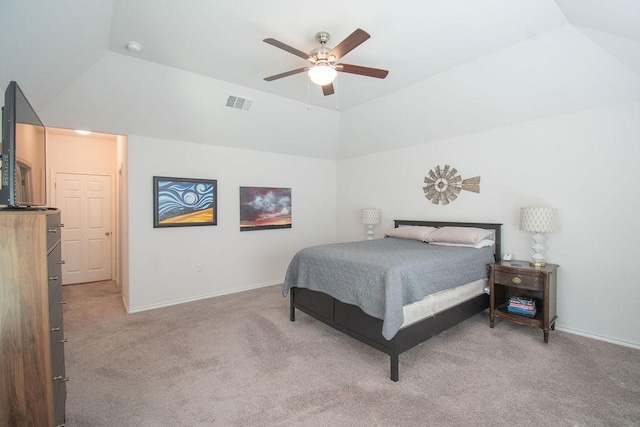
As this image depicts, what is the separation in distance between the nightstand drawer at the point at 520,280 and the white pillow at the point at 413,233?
95 cm

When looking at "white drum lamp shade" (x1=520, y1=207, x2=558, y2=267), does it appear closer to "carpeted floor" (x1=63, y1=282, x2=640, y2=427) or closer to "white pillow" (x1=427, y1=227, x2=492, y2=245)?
"white pillow" (x1=427, y1=227, x2=492, y2=245)

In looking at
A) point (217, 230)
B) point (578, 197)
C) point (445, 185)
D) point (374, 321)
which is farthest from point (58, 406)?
point (578, 197)

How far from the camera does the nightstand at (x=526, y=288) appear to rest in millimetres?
2912

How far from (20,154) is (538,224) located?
4002 millimetres

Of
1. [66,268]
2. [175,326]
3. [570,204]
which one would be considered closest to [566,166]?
[570,204]

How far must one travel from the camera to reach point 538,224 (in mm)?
3070

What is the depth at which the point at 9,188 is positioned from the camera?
1.27 m

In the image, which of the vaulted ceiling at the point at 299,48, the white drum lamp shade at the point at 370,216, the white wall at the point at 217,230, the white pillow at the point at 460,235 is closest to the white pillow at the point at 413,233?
the white pillow at the point at 460,235

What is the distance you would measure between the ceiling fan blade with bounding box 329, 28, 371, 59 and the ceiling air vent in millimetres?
1950

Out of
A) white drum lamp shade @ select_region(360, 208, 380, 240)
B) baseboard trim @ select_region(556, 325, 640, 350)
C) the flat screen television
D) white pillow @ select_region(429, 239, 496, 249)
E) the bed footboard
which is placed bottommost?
baseboard trim @ select_region(556, 325, 640, 350)

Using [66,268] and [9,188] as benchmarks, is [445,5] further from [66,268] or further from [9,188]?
[66,268]

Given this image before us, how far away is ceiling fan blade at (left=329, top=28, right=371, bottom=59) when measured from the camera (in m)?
2.06

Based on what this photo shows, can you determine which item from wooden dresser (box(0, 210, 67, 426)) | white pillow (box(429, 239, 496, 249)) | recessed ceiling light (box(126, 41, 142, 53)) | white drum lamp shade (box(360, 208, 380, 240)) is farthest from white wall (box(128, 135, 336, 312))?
wooden dresser (box(0, 210, 67, 426))

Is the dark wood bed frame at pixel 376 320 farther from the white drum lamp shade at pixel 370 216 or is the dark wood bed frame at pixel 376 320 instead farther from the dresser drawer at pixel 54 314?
the dresser drawer at pixel 54 314
